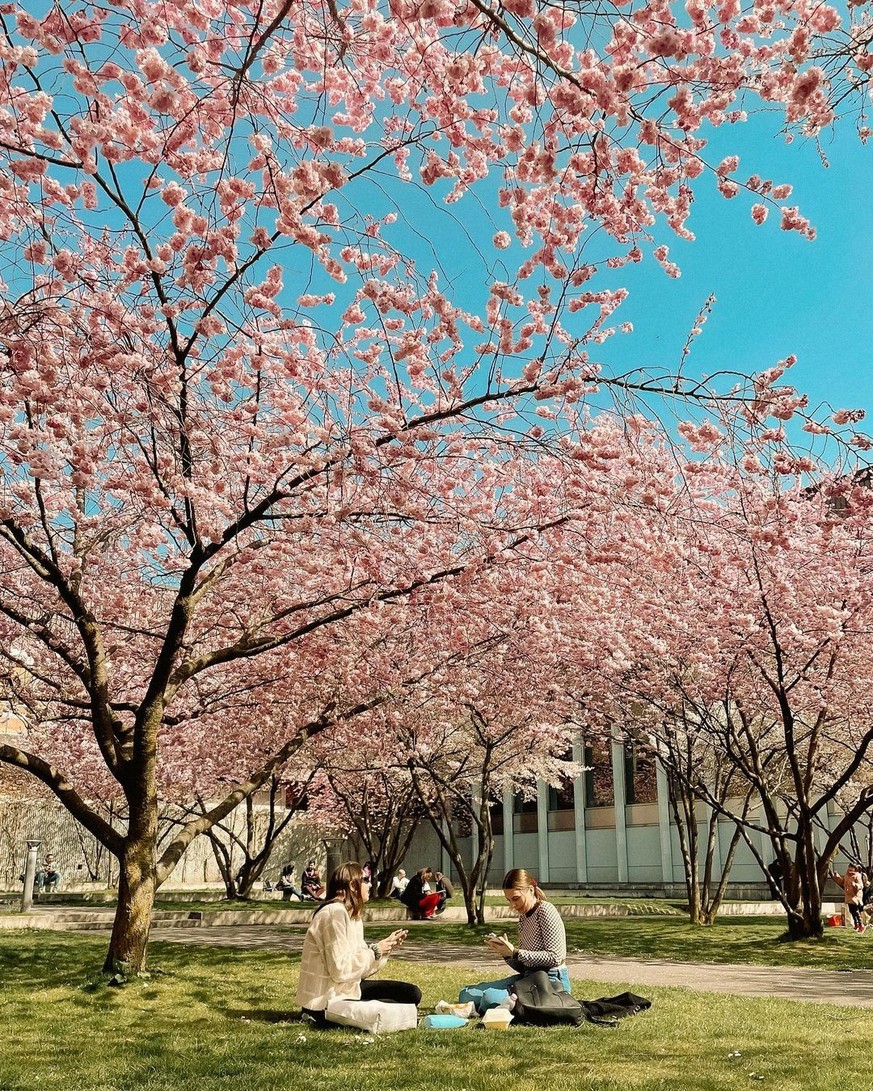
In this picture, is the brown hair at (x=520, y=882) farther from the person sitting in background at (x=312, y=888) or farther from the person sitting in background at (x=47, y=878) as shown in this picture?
the person sitting in background at (x=47, y=878)

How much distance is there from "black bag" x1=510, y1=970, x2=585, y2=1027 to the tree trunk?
12.7 ft

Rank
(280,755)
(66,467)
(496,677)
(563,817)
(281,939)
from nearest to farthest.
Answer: (66,467) < (280,755) < (281,939) < (496,677) < (563,817)

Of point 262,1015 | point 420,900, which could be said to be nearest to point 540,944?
point 262,1015

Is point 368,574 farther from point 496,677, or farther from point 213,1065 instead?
point 496,677

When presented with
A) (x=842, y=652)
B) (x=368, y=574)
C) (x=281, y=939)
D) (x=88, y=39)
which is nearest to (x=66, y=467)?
(x=368, y=574)

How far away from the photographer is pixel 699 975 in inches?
404

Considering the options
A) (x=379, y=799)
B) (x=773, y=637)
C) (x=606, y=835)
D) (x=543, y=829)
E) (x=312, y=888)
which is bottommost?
(x=312, y=888)

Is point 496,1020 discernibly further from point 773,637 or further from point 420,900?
point 420,900

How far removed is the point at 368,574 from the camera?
9.71m

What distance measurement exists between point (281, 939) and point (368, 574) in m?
7.48

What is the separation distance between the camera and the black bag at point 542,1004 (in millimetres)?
6637

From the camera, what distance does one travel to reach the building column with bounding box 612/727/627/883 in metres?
37.1

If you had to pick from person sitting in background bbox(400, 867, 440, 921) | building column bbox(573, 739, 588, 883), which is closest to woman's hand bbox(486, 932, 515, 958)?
person sitting in background bbox(400, 867, 440, 921)

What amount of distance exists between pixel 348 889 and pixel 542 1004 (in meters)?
1.62
